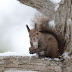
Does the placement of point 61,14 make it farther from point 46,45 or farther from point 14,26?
point 14,26

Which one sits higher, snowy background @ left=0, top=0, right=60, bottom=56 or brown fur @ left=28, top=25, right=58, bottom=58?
snowy background @ left=0, top=0, right=60, bottom=56

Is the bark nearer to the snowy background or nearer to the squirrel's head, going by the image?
the squirrel's head

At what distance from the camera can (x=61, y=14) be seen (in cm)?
362

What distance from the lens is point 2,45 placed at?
4.51 meters

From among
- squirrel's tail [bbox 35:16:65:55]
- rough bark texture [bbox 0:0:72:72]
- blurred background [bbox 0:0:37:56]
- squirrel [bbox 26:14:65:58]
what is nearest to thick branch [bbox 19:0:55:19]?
squirrel's tail [bbox 35:16:65:55]

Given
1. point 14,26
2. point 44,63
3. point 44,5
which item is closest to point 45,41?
point 44,63

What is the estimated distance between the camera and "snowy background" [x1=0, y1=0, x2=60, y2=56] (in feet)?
14.6

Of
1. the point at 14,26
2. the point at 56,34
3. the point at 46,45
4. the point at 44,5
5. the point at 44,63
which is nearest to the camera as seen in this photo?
the point at 44,63

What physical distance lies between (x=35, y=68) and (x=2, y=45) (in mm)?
1608

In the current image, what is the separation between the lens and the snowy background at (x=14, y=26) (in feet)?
14.6

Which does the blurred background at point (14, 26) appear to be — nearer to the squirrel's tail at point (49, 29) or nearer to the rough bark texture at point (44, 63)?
the squirrel's tail at point (49, 29)

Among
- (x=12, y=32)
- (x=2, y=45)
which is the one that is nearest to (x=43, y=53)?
(x=2, y=45)

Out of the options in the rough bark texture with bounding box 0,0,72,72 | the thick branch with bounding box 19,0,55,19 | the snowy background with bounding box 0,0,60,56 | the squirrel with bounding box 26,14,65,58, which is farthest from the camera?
the snowy background with bounding box 0,0,60,56

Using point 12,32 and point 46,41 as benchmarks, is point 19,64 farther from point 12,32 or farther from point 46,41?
point 12,32
